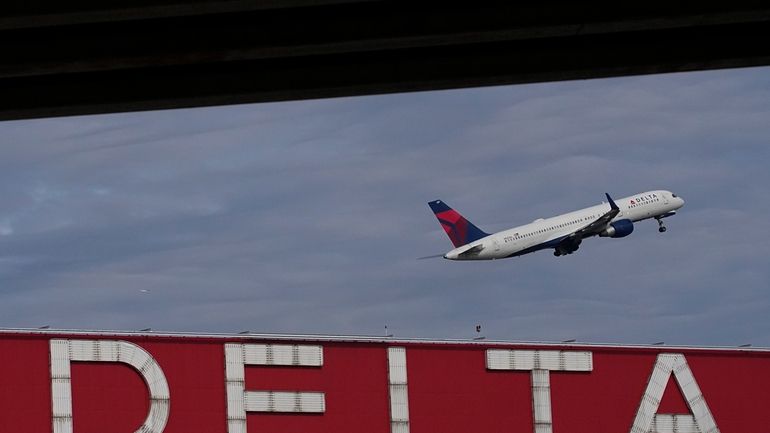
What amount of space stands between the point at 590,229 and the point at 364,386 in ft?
115

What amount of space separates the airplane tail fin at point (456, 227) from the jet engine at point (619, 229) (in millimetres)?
7736

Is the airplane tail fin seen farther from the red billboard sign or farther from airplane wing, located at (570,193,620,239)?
the red billboard sign

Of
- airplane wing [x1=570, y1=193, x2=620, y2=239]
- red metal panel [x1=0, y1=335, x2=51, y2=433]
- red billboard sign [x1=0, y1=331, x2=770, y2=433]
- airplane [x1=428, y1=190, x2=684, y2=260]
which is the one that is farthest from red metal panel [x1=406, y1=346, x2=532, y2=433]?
airplane wing [x1=570, y1=193, x2=620, y2=239]

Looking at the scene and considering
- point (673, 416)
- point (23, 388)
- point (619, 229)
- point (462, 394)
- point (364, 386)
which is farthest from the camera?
point (619, 229)

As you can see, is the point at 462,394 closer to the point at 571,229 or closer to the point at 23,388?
the point at 23,388

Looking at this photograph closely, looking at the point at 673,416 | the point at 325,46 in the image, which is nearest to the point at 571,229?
the point at 673,416

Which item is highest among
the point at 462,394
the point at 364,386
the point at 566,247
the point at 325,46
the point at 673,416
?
the point at 566,247

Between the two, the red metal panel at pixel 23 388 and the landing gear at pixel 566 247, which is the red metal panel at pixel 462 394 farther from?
the landing gear at pixel 566 247

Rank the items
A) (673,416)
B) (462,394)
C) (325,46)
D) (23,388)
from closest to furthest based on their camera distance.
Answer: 1. (325,46)
2. (23,388)
3. (462,394)
4. (673,416)

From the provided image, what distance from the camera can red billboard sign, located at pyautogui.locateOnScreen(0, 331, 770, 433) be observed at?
44812mm

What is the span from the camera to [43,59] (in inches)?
704

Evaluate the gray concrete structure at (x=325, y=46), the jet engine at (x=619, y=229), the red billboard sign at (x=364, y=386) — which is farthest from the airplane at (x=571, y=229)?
the gray concrete structure at (x=325, y=46)

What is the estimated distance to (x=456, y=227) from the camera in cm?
8606

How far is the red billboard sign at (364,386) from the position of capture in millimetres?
44812
